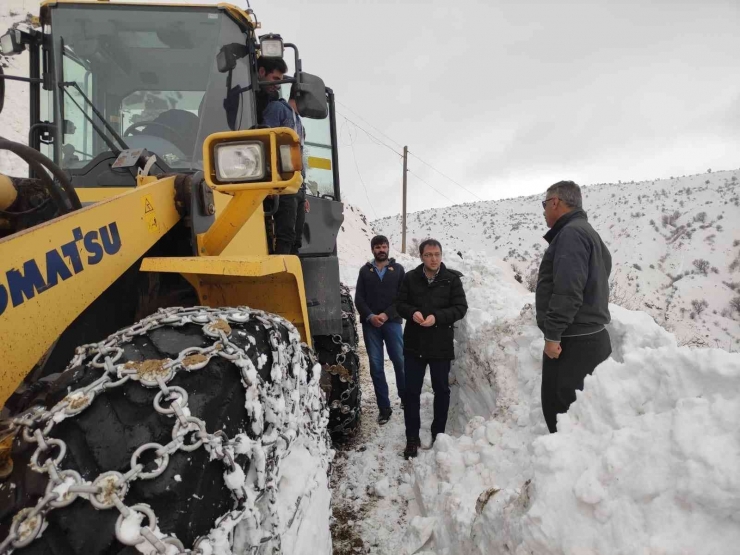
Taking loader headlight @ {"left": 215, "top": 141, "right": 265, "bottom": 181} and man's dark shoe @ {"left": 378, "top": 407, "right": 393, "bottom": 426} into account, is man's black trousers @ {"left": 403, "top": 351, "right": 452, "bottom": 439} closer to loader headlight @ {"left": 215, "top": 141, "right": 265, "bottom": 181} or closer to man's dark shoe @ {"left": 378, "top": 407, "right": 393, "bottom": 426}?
man's dark shoe @ {"left": 378, "top": 407, "right": 393, "bottom": 426}

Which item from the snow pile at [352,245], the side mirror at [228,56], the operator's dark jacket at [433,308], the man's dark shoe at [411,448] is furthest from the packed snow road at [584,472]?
the snow pile at [352,245]

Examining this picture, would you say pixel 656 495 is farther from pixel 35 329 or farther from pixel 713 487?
pixel 35 329

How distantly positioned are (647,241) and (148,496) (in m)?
31.9

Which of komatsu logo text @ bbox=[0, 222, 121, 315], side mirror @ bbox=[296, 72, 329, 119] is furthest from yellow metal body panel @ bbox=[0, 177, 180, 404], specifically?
side mirror @ bbox=[296, 72, 329, 119]

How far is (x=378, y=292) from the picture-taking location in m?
4.86

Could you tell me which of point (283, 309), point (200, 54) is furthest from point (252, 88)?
point (283, 309)

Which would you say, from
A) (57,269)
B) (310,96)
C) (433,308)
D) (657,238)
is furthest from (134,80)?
(657,238)

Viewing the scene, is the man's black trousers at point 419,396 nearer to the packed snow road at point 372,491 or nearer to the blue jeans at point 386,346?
the packed snow road at point 372,491

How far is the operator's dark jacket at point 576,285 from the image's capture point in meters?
2.83

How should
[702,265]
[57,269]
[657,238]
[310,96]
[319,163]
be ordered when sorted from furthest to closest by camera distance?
1. [657,238]
2. [702,265]
3. [319,163]
4. [310,96]
5. [57,269]

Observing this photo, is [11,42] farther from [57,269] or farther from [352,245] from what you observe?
[352,245]

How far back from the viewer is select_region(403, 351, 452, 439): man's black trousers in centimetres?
387

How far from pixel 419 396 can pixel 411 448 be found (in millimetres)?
428

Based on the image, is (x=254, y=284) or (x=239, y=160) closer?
(x=239, y=160)
